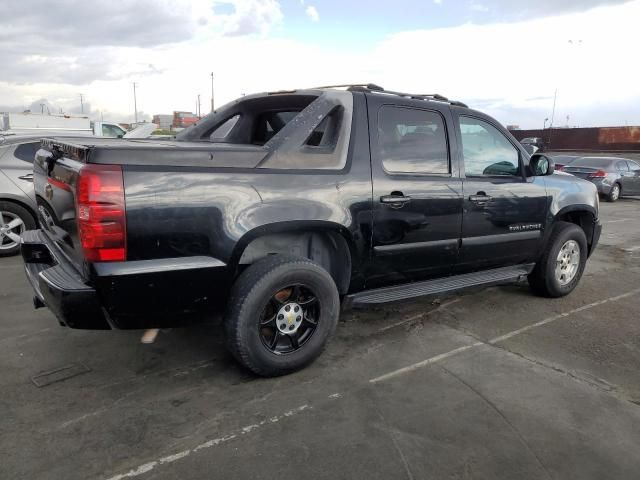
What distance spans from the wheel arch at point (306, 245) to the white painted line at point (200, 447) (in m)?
0.88

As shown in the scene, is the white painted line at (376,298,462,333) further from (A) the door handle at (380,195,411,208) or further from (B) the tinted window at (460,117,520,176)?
(B) the tinted window at (460,117,520,176)

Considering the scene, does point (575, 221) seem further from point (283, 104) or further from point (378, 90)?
point (283, 104)

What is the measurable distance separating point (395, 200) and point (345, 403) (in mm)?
1450

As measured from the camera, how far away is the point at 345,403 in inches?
123

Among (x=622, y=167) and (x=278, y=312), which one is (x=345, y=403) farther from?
(x=622, y=167)

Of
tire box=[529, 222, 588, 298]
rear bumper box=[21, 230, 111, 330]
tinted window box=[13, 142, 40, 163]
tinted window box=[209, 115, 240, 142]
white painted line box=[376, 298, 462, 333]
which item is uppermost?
tinted window box=[209, 115, 240, 142]

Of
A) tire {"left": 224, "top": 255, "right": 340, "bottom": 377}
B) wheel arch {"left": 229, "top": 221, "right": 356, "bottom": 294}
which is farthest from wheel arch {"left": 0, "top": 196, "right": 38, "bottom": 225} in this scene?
tire {"left": 224, "top": 255, "right": 340, "bottom": 377}

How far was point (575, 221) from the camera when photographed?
5.54 meters

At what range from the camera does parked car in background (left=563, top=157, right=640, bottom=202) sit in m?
16.0

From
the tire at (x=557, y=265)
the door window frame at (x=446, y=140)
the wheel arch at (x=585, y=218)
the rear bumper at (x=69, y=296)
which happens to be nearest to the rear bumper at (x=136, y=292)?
the rear bumper at (x=69, y=296)

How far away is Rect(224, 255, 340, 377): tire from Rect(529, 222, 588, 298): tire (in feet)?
8.64

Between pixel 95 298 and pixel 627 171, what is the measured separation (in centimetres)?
1788

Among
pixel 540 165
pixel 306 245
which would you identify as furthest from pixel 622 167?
pixel 306 245

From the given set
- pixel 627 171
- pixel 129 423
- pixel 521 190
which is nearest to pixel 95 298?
pixel 129 423
